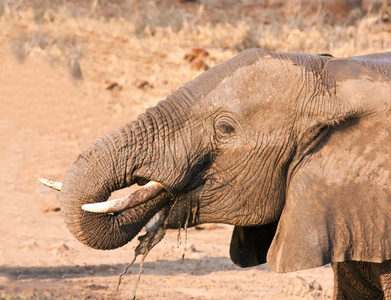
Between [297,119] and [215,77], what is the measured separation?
412mm

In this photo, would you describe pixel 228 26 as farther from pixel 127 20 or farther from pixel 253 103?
pixel 253 103

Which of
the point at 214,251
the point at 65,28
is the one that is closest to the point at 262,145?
the point at 214,251

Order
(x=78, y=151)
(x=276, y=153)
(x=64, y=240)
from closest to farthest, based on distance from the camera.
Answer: (x=276, y=153) → (x=64, y=240) → (x=78, y=151)

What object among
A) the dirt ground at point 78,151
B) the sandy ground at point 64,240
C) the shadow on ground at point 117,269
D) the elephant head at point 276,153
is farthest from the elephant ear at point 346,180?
the shadow on ground at point 117,269

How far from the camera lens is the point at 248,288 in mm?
6020

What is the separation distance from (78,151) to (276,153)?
6043 millimetres

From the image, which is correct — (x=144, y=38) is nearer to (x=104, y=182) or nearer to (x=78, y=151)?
(x=78, y=151)

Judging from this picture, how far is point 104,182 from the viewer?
3141mm

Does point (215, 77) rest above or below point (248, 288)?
above

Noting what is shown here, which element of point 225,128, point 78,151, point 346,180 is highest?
point 225,128

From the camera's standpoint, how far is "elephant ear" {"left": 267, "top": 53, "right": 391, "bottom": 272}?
3172mm

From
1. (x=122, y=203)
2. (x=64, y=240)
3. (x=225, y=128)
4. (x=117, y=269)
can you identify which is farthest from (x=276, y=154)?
(x=64, y=240)

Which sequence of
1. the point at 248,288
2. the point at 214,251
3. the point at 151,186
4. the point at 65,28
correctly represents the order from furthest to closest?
1. the point at 65,28
2. the point at 214,251
3. the point at 248,288
4. the point at 151,186

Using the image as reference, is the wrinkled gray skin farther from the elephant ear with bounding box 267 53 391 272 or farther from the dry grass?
the dry grass
